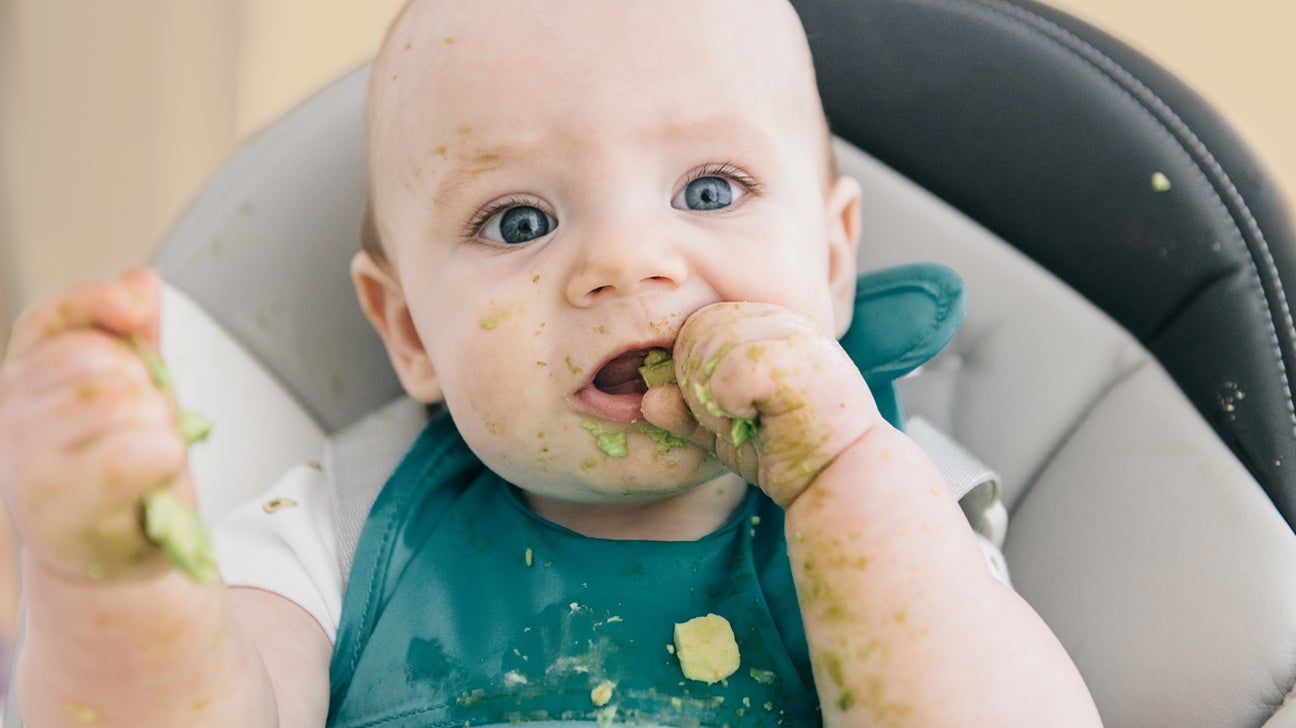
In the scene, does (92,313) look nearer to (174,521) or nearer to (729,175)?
(174,521)

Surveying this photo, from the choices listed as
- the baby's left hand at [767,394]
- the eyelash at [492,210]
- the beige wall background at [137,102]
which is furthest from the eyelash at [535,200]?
the beige wall background at [137,102]

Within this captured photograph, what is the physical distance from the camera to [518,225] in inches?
35.0

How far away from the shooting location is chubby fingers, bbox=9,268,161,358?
0.55m

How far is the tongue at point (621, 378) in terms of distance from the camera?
0.84 meters

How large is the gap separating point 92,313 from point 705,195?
1.55ft

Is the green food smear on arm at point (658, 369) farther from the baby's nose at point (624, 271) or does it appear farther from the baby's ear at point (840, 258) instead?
the baby's ear at point (840, 258)


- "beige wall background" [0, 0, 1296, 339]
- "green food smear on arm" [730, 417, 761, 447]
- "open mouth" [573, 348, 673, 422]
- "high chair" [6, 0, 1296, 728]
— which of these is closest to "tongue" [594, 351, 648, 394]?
"open mouth" [573, 348, 673, 422]

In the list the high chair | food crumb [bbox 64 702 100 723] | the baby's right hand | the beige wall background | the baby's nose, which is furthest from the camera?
the beige wall background

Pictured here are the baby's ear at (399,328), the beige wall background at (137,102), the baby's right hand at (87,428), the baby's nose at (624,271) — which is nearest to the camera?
the baby's right hand at (87,428)

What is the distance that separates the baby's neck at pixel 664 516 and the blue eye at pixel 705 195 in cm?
24

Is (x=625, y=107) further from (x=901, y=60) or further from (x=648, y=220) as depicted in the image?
(x=901, y=60)

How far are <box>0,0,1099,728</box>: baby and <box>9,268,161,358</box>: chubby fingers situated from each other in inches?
1.0

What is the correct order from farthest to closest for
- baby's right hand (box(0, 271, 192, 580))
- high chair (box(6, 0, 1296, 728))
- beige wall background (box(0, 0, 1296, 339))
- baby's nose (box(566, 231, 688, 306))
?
beige wall background (box(0, 0, 1296, 339))
high chair (box(6, 0, 1296, 728))
baby's nose (box(566, 231, 688, 306))
baby's right hand (box(0, 271, 192, 580))

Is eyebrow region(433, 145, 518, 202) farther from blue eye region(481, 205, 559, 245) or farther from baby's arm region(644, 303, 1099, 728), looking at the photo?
baby's arm region(644, 303, 1099, 728)
